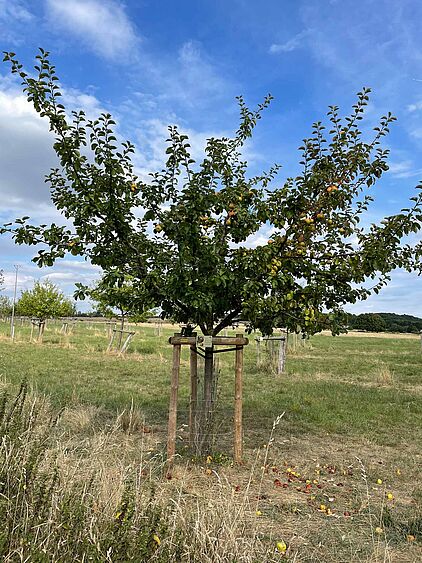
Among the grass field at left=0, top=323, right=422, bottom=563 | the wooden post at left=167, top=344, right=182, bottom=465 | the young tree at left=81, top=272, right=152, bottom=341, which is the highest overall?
the young tree at left=81, top=272, right=152, bottom=341

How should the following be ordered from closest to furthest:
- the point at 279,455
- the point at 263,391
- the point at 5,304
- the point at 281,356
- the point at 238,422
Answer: the point at 238,422 → the point at 279,455 → the point at 263,391 → the point at 281,356 → the point at 5,304

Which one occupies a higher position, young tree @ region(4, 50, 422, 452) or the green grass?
young tree @ region(4, 50, 422, 452)

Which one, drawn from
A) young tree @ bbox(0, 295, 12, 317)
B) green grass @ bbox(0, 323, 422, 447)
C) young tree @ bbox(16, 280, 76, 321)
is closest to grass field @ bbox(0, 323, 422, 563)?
green grass @ bbox(0, 323, 422, 447)

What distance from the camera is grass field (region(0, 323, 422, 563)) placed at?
394 cm

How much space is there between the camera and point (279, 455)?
6.80 metres

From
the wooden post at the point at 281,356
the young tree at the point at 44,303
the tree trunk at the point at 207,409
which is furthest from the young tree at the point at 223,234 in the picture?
the young tree at the point at 44,303

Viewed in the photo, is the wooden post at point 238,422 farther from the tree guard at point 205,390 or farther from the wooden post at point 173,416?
the wooden post at point 173,416

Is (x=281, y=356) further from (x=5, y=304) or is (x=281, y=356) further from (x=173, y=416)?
(x=5, y=304)

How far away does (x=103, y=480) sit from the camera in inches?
150

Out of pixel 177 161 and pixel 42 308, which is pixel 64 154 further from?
pixel 42 308

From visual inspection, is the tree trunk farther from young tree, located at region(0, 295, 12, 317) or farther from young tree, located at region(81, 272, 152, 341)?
young tree, located at region(0, 295, 12, 317)

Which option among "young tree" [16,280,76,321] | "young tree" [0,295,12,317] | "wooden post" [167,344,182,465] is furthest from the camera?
"young tree" [0,295,12,317]

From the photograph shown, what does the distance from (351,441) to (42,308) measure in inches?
1076

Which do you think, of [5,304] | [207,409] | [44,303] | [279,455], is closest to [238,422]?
[207,409]
